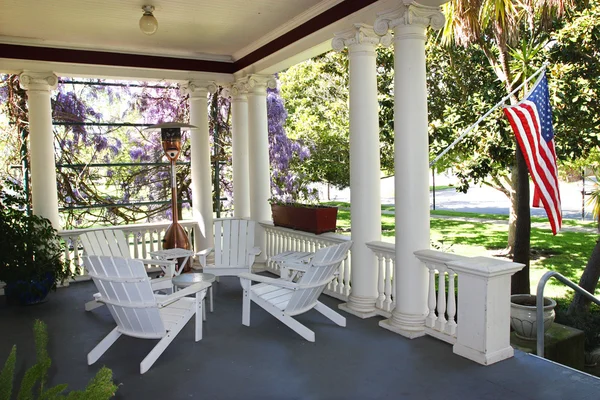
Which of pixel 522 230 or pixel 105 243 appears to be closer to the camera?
pixel 105 243

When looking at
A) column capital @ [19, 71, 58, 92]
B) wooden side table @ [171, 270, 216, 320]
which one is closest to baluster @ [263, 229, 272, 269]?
wooden side table @ [171, 270, 216, 320]

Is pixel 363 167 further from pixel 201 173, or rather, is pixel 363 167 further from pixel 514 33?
pixel 201 173

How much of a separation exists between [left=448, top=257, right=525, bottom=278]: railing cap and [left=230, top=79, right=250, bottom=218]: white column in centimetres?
441

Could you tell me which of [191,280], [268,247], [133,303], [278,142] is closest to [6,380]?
[133,303]

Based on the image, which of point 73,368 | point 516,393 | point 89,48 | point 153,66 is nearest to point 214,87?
point 153,66

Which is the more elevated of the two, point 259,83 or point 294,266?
point 259,83

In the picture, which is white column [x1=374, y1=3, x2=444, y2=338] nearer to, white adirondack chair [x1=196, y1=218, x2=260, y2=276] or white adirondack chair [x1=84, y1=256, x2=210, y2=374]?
white adirondack chair [x1=84, y1=256, x2=210, y2=374]

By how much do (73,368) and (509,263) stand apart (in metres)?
3.31

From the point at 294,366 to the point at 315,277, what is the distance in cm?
79

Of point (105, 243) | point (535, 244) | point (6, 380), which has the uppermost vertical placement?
point (6, 380)

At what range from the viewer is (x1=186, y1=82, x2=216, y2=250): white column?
743 cm

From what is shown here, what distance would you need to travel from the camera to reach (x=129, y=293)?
3576 millimetres

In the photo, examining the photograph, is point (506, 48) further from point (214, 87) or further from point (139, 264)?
point (139, 264)

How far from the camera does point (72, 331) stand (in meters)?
4.60
